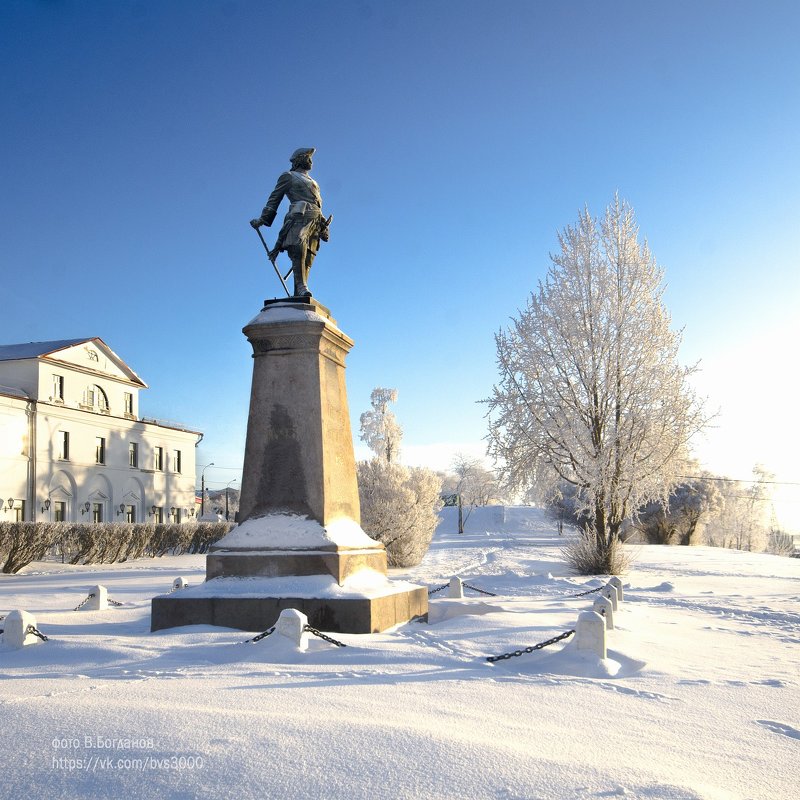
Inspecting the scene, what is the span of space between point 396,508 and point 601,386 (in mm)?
6057

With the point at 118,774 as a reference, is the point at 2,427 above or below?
above

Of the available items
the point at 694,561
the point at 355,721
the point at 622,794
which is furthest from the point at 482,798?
the point at 694,561

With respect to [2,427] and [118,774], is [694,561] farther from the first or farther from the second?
[2,427]

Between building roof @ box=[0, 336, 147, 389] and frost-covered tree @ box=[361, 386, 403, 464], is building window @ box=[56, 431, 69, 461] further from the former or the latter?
frost-covered tree @ box=[361, 386, 403, 464]

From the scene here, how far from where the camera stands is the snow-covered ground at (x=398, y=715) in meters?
2.88

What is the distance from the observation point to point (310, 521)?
7133 millimetres

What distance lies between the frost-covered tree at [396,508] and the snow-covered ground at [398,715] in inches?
455

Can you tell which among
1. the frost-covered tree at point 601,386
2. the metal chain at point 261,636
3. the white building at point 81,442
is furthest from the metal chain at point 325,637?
the white building at point 81,442

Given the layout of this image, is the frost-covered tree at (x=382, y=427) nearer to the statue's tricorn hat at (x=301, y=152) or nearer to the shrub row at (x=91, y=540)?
the shrub row at (x=91, y=540)

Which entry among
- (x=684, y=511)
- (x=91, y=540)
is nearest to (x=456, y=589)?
(x=91, y=540)

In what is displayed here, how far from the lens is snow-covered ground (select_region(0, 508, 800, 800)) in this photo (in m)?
2.88

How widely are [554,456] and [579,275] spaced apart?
4.70 meters

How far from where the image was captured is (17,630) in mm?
5566

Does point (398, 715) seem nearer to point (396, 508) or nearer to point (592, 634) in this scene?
point (592, 634)
